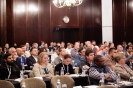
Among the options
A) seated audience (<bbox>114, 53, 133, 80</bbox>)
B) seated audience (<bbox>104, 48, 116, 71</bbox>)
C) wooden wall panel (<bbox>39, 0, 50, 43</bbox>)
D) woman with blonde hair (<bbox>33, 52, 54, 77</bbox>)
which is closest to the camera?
seated audience (<bbox>114, 53, 133, 80</bbox>)

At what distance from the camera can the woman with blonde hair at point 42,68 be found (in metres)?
6.74

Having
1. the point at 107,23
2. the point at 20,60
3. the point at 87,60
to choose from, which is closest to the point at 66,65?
the point at 87,60

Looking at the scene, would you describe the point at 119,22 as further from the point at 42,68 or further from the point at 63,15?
the point at 42,68

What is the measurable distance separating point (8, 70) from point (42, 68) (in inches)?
33.6

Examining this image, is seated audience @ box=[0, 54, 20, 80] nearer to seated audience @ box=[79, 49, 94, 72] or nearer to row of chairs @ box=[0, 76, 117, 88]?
row of chairs @ box=[0, 76, 117, 88]

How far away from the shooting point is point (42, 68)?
6.86 metres

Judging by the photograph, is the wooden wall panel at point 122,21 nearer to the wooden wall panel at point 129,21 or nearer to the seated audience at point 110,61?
the wooden wall panel at point 129,21

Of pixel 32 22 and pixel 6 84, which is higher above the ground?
pixel 32 22

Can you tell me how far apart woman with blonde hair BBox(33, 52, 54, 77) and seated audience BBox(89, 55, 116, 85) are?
3.83ft

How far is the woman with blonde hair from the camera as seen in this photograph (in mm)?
6743

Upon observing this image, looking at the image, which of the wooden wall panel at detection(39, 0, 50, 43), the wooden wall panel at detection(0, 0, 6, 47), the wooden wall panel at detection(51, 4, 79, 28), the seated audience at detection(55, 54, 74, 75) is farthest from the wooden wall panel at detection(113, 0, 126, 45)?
the seated audience at detection(55, 54, 74, 75)

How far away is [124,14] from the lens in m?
18.4

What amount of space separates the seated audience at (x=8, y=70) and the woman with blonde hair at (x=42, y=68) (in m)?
0.50

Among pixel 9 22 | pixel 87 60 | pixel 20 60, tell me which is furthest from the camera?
pixel 9 22
